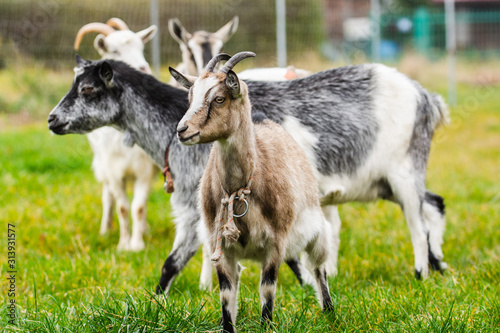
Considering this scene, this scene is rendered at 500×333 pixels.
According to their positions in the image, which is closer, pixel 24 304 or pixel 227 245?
pixel 227 245

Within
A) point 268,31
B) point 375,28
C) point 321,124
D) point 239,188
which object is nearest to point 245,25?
point 268,31

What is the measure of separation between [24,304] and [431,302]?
2.43 meters

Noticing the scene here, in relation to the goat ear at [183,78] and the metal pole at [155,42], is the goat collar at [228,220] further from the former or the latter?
the metal pole at [155,42]

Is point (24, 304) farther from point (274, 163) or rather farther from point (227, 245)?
point (274, 163)

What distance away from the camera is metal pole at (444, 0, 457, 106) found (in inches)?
561

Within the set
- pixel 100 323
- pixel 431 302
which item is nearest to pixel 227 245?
pixel 100 323

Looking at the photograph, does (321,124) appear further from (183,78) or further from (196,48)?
(196,48)

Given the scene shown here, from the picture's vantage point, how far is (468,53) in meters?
17.6

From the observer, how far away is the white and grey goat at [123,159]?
18.2 feet

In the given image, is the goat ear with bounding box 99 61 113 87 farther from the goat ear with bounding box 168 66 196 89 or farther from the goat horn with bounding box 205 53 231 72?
the goat horn with bounding box 205 53 231 72

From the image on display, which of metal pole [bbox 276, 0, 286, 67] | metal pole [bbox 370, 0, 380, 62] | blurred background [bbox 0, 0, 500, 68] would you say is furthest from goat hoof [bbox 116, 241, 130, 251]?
metal pole [bbox 370, 0, 380, 62]

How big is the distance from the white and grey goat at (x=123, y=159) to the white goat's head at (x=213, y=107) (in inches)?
113

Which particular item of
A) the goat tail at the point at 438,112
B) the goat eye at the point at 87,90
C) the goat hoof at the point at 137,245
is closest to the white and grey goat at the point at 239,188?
the goat eye at the point at 87,90

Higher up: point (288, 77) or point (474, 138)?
point (288, 77)
